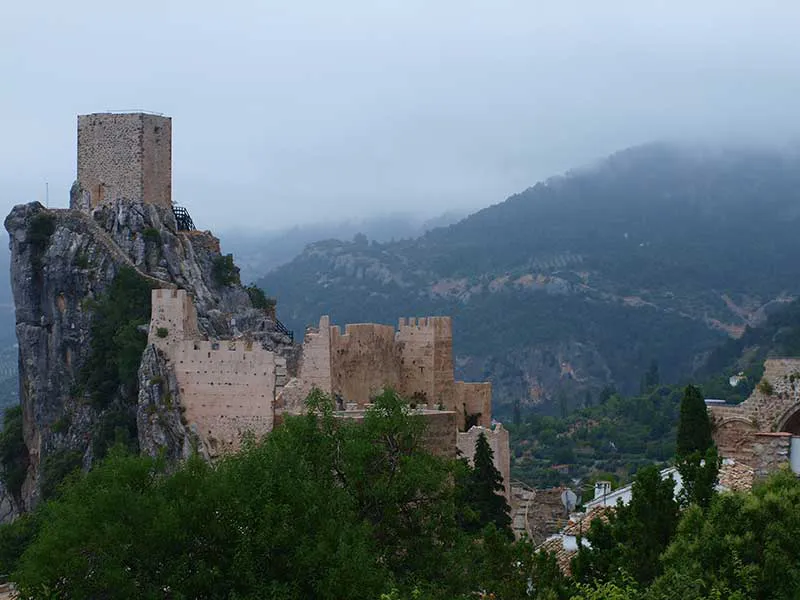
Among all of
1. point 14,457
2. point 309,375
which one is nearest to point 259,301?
point 14,457

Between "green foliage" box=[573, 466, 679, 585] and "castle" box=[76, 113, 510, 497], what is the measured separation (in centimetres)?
907

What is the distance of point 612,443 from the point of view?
11231 centimetres

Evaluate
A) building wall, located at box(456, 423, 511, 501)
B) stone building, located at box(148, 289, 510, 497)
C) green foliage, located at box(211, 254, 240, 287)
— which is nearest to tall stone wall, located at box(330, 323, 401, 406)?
stone building, located at box(148, 289, 510, 497)

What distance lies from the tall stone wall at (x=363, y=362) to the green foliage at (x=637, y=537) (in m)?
15.9

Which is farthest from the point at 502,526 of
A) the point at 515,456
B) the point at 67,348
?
the point at 515,456

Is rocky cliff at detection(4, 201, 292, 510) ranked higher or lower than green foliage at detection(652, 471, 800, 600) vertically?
higher

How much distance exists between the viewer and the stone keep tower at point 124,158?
6141 cm

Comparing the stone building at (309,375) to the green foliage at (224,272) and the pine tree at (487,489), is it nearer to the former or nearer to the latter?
the pine tree at (487,489)

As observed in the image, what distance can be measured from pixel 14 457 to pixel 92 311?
812 cm

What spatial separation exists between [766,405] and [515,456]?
70.3m

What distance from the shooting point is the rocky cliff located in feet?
180

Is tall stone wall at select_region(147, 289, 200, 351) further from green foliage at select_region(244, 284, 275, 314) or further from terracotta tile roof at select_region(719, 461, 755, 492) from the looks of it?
terracotta tile roof at select_region(719, 461, 755, 492)

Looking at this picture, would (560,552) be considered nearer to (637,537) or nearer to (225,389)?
(637,537)

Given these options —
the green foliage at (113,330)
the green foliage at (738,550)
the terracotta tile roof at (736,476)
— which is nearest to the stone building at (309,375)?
the green foliage at (113,330)
